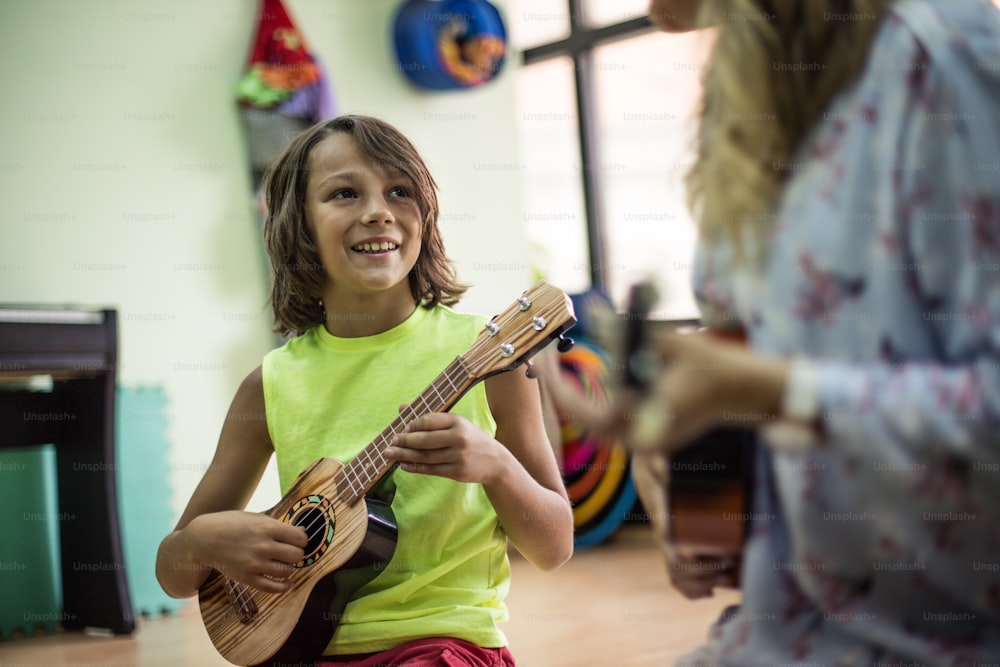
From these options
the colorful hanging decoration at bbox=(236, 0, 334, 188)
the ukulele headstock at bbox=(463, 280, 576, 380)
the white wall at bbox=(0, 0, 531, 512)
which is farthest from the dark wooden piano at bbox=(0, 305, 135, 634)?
the ukulele headstock at bbox=(463, 280, 576, 380)

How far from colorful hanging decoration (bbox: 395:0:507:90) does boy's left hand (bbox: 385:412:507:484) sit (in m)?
3.11

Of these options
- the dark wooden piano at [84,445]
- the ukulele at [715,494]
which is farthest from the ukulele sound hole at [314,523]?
the dark wooden piano at [84,445]

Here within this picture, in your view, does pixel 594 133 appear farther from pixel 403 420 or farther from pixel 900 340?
pixel 900 340

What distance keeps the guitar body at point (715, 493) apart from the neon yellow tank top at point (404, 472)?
603 mm

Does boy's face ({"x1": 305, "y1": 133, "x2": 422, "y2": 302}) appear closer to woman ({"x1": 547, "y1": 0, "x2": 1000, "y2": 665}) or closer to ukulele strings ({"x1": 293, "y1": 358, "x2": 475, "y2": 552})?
ukulele strings ({"x1": 293, "y1": 358, "x2": 475, "y2": 552})

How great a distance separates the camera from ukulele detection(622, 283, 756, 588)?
771 mm

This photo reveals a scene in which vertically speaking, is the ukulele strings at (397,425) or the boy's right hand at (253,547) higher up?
the ukulele strings at (397,425)

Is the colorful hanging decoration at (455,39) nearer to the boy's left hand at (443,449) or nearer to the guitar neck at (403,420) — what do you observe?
the guitar neck at (403,420)

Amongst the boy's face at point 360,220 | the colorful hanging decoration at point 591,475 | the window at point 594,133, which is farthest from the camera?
the window at point 594,133

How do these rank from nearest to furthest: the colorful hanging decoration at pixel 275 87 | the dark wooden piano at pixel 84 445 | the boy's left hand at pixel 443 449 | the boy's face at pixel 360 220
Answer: the boy's left hand at pixel 443 449
the boy's face at pixel 360 220
the dark wooden piano at pixel 84 445
the colorful hanging decoration at pixel 275 87

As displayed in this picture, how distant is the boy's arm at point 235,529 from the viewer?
140 centimetres

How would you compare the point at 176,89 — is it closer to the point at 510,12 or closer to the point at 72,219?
the point at 72,219

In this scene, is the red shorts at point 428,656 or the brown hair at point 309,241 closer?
the red shorts at point 428,656

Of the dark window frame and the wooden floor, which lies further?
the dark window frame
